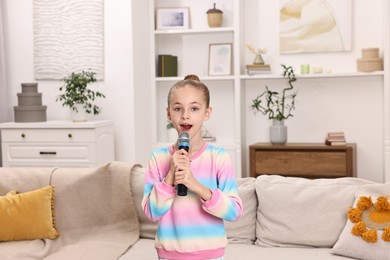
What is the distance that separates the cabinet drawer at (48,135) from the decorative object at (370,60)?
247cm

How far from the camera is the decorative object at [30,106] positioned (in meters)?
5.01

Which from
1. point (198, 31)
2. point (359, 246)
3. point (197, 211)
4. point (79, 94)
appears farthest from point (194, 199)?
point (198, 31)

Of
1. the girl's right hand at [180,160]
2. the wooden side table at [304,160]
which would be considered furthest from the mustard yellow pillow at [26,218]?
the wooden side table at [304,160]

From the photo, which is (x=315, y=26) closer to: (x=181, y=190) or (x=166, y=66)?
(x=166, y=66)

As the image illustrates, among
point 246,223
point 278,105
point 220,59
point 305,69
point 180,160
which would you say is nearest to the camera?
point 180,160

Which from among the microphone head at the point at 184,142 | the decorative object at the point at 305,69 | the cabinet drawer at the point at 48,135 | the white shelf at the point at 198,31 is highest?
the white shelf at the point at 198,31

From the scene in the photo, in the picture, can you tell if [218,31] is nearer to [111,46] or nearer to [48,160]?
[111,46]

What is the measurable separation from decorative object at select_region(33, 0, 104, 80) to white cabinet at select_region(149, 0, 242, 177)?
0.66 m

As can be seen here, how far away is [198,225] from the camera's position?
66.3 inches

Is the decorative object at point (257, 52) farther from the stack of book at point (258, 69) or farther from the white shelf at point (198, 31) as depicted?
the white shelf at point (198, 31)

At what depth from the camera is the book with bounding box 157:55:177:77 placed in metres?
5.72

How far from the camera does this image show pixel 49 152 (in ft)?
16.0

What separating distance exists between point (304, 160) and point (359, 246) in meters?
2.82

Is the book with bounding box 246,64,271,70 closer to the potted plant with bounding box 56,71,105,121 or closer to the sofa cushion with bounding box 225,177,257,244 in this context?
the potted plant with bounding box 56,71,105,121
